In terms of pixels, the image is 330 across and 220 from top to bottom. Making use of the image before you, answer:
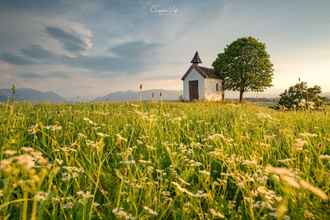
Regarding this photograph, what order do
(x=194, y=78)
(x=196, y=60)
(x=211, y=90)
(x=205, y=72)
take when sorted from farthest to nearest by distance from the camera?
(x=196, y=60) → (x=194, y=78) → (x=211, y=90) → (x=205, y=72)

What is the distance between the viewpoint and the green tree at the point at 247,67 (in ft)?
172

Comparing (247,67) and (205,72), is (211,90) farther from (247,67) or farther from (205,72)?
(247,67)

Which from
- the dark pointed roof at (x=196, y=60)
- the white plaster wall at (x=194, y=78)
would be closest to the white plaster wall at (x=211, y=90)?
the white plaster wall at (x=194, y=78)

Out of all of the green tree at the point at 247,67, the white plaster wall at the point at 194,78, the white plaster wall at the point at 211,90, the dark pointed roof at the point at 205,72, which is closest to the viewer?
the white plaster wall at the point at 194,78

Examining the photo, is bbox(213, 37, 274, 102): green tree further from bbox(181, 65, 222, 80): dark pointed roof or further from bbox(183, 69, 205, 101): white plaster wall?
bbox(183, 69, 205, 101): white plaster wall

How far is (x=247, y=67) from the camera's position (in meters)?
52.3

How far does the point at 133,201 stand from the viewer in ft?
7.16

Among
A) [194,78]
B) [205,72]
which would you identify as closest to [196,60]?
[205,72]

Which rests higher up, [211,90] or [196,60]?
[196,60]

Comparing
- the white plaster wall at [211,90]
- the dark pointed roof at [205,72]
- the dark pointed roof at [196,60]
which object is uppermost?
the dark pointed roof at [196,60]

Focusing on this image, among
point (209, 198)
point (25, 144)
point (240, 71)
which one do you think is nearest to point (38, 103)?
point (25, 144)

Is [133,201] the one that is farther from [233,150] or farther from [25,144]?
[25,144]

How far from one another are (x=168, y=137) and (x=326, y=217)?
2.68 meters

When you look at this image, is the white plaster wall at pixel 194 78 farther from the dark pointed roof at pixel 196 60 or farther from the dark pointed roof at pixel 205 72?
the dark pointed roof at pixel 196 60
